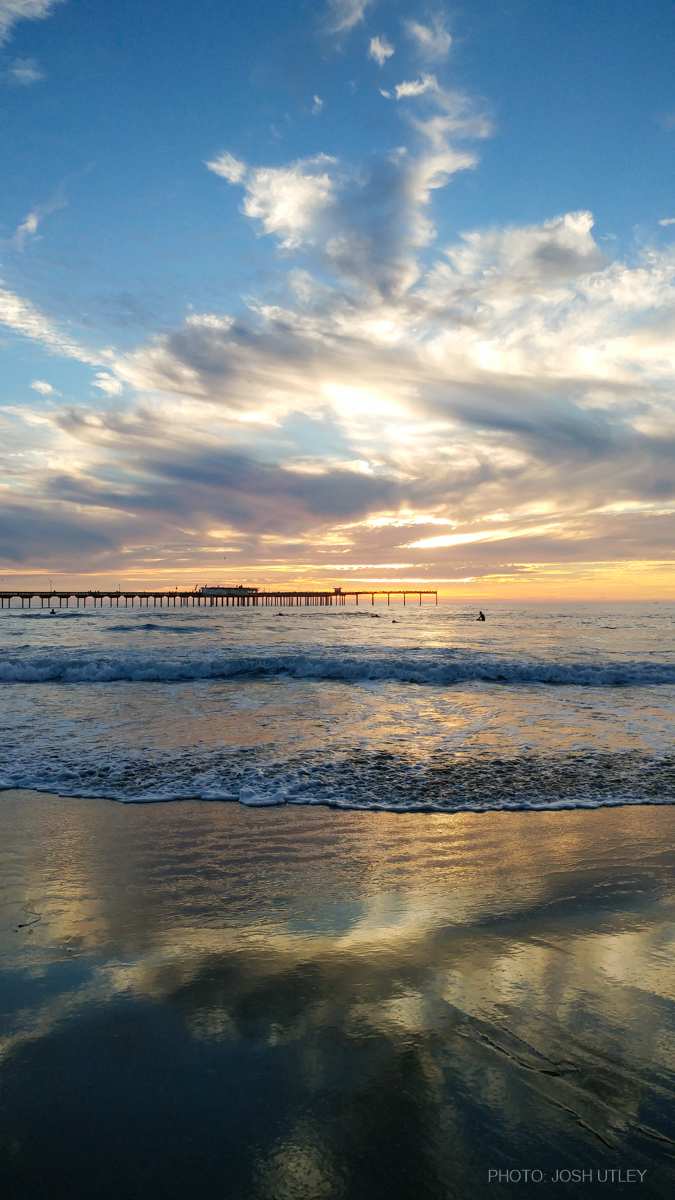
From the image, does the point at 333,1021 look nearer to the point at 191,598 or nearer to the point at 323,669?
the point at 323,669

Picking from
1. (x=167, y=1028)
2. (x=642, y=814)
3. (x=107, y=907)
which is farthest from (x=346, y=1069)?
(x=642, y=814)

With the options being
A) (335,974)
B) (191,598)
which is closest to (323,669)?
(335,974)

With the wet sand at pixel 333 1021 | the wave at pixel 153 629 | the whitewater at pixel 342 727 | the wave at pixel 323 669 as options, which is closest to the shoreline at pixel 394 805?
the whitewater at pixel 342 727

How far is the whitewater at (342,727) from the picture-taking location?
28.1 feet

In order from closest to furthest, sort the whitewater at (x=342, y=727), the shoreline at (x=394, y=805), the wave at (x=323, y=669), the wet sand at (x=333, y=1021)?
the wet sand at (x=333, y=1021) < the shoreline at (x=394, y=805) < the whitewater at (x=342, y=727) < the wave at (x=323, y=669)

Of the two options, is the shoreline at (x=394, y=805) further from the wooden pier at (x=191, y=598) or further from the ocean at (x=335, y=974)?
the wooden pier at (x=191, y=598)

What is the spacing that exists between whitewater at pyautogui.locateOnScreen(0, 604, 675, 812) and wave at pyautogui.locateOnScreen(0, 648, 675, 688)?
9 cm

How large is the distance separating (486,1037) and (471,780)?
593 cm

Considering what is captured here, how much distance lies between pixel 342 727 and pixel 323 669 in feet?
38.5

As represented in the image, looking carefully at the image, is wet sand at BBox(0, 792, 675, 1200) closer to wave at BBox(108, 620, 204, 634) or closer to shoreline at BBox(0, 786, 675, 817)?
A: shoreline at BBox(0, 786, 675, 817)

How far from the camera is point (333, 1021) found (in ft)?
11.3

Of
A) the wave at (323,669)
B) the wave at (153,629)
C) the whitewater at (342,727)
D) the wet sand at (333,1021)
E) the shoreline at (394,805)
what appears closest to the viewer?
the wet sand at (333,1021)

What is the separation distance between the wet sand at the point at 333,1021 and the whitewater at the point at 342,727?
2.30 metres

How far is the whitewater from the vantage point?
28.1 feet
